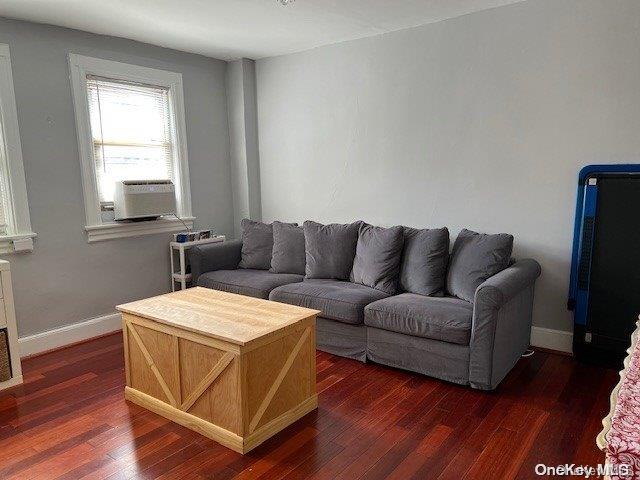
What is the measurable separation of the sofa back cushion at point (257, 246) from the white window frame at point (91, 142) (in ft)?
2.08

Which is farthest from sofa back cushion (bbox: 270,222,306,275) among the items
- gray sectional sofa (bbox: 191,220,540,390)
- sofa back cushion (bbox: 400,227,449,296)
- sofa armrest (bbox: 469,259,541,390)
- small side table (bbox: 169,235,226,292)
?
sofa armrest (bbox: 469,259,541,390)

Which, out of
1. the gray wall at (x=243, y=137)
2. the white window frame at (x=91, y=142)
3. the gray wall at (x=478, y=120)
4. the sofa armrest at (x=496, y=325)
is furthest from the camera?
the gray wall at (x=243, y=137)

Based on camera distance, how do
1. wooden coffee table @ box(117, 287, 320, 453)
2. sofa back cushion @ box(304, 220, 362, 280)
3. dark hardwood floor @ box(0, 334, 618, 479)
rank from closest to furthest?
dark hardwood floor @ box(0, 334, 618, 479) < wooden coffee table @ box(117, 287, 320, 453) < sofa back cushion @ box(304, 220, 362, 280)

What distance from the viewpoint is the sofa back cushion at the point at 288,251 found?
3.88m

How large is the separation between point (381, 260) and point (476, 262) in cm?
68

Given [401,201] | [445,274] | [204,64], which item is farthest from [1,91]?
[445,274]

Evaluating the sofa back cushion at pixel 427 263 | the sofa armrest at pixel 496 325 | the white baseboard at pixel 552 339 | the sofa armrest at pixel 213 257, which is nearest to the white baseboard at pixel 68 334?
the sofa armrest at pixel 213 257

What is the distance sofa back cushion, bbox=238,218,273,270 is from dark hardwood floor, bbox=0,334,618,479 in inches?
54.5

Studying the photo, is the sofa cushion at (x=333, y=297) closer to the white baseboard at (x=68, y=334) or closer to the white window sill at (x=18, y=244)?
the white baseboard at (x=68, y=334)

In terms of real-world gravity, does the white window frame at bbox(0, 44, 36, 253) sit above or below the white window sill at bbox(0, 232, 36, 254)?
above

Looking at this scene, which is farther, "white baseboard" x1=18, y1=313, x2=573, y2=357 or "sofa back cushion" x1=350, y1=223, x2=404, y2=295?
→ "sofa back cushion" x1=350, y1=223, x2=404, y2=295

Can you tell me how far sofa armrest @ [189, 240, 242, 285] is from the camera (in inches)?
154

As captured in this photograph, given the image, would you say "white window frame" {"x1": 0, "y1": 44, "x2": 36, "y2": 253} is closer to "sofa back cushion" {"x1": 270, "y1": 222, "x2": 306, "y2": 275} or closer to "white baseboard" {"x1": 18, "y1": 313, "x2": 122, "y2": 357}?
"white baseboard" {"x1": 18, "y1": 313, "x2": 122, "y2": 357}

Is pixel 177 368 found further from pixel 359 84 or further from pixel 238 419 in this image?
pixel 359 84
